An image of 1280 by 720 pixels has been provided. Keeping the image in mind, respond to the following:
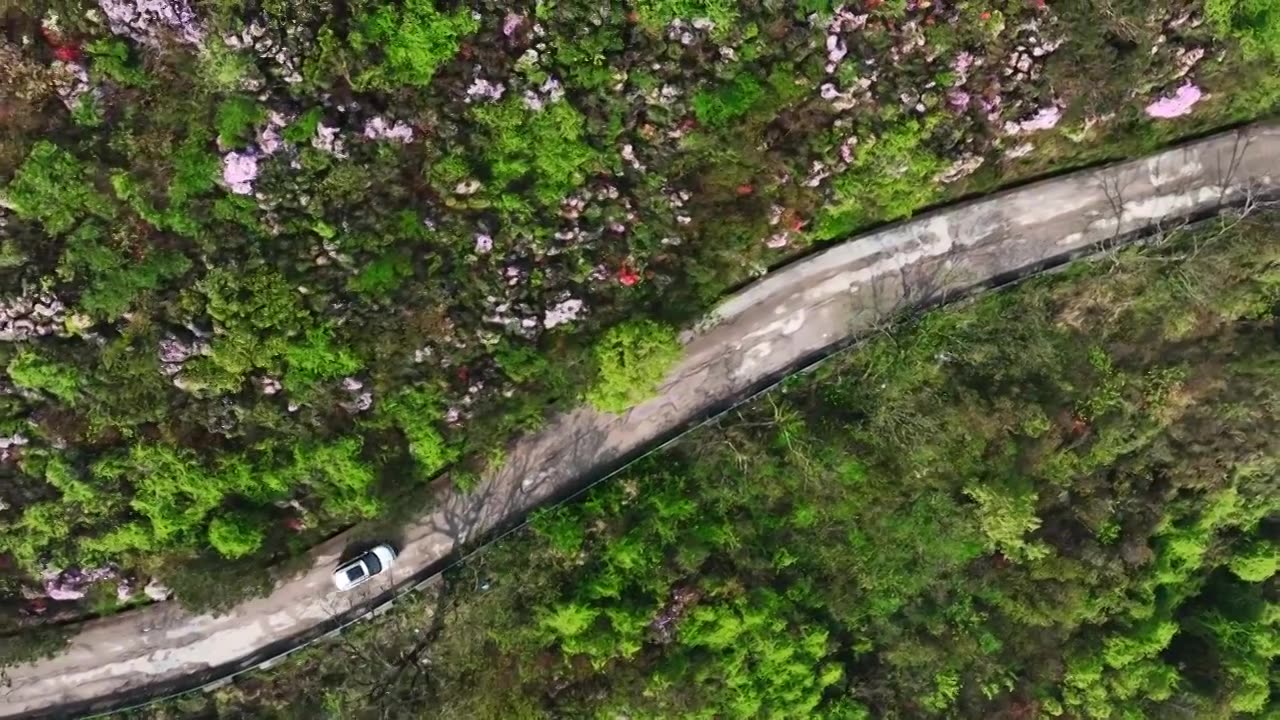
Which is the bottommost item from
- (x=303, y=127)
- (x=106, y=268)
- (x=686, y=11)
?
(x=686, y=11)

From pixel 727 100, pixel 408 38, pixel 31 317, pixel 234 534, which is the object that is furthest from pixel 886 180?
pixel 31 317

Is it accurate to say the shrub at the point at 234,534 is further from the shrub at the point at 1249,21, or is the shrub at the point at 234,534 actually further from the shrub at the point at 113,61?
the shrub at the point at 1249,21

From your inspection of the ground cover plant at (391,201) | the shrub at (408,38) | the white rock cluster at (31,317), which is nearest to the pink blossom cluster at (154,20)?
the ground cover plant at (391,201)

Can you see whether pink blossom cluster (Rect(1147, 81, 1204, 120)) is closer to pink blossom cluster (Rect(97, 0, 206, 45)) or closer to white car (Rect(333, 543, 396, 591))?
white car (Rect(333, 543, 396, 591))

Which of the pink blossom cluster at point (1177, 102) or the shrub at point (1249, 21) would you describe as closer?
the shrub at point (1249, 21)

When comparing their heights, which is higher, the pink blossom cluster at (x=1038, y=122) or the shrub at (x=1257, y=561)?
the pink blossom cluster at (x=1038, y=122)

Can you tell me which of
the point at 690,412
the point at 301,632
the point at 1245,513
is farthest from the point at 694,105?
the point at 1245,513

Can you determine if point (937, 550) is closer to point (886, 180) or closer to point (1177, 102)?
point (886, 180)
